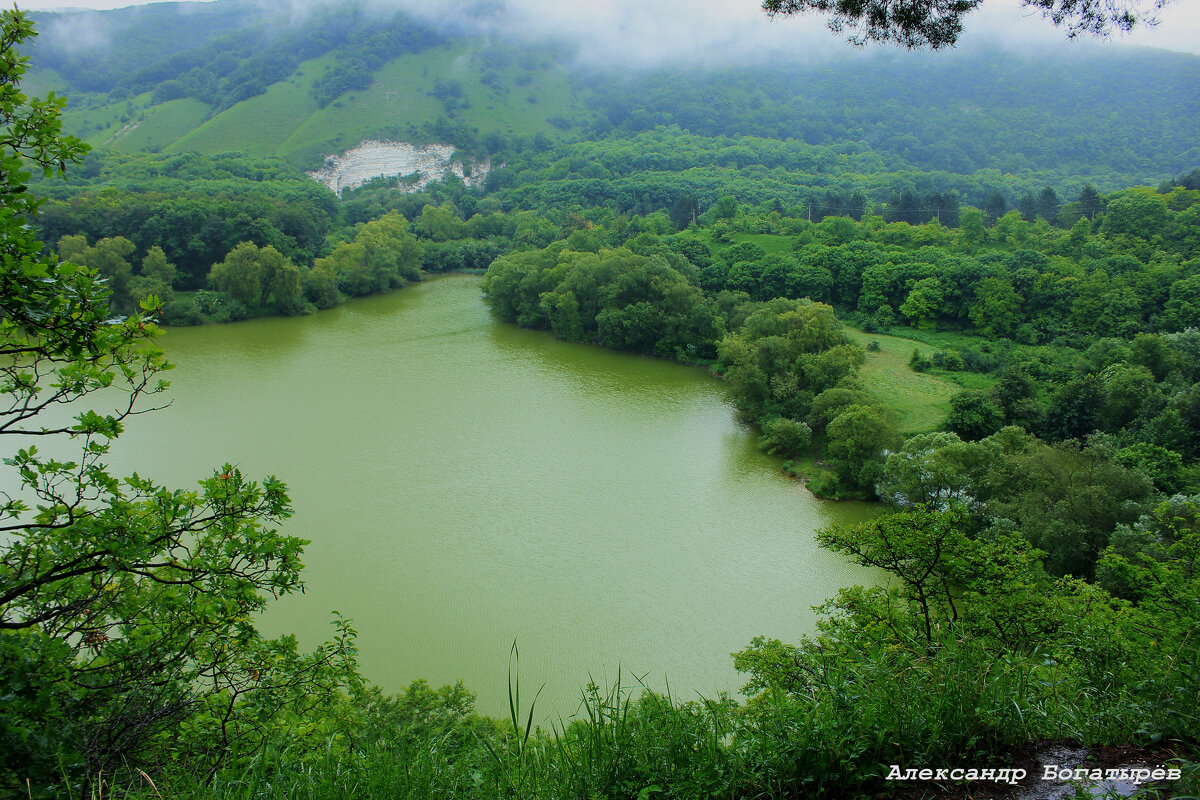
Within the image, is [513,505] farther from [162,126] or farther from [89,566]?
[162,126]

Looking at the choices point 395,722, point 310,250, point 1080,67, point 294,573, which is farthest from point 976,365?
point 1080,67

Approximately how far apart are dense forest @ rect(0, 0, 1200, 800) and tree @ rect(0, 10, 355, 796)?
0.02 meters

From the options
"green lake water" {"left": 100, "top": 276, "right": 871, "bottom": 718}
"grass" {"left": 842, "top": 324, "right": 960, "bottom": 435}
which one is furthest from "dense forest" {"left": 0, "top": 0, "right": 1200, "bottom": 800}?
"green lake water" {"left": 100, "top": 276, "right": 871, "bottom": 718}

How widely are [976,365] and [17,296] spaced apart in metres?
26.7

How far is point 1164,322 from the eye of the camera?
79.2 feet

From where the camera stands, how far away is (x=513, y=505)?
50.3 ft

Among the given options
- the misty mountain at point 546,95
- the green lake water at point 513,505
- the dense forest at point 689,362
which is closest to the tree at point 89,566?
the dense forest at point 689,362

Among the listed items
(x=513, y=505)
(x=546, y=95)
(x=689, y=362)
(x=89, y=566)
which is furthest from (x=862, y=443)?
(x=546, y=95)

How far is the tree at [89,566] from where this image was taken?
2.88 metres

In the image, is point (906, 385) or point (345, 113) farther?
point (345, 113)

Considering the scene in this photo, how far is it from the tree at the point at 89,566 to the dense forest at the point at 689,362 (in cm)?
2

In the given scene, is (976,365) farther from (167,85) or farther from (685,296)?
(167,85)

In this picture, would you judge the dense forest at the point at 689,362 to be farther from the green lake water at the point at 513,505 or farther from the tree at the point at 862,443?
the green lake water at the point at 513,505

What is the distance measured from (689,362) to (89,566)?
2384 cm
